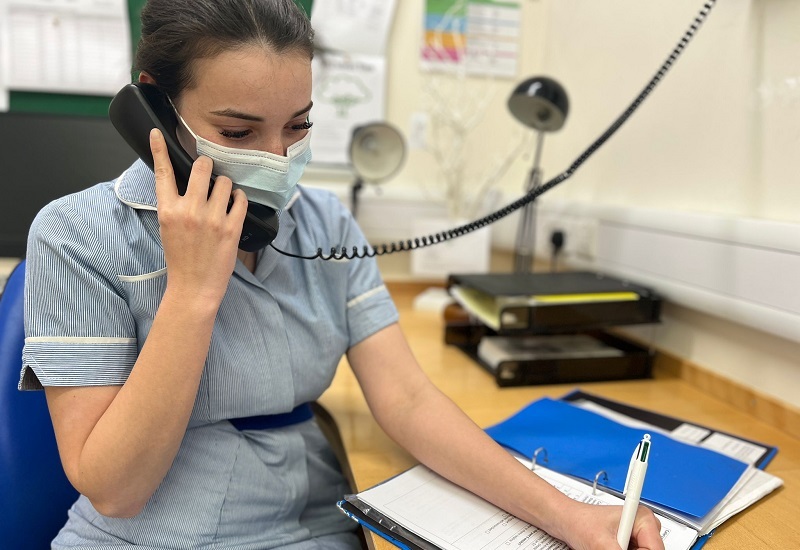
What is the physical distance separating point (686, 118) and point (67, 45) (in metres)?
1.63

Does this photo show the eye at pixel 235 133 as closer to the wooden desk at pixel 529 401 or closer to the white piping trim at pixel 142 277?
the white piping trim at pixel 142 277

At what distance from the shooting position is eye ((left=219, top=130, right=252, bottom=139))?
0.76 m

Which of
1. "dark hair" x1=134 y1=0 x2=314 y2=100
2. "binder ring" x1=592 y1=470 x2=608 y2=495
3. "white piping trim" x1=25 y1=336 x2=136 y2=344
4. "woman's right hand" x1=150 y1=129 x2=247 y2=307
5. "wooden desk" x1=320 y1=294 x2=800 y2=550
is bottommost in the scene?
"wooden desk" x1=320 y1=294 x2=800 y2=550

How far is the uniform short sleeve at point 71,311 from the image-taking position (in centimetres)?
71

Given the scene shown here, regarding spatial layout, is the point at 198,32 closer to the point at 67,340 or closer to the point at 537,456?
the point at 67,340

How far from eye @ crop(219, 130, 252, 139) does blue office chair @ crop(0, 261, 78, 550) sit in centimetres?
38

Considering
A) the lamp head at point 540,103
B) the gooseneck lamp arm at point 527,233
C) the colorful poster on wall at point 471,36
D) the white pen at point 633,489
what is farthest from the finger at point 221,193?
the colorful poster on wall at point 471,36

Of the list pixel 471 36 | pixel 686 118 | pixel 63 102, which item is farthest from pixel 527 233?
pixel 63 102

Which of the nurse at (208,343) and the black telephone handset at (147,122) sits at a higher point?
the black telephone handset at (147,122)

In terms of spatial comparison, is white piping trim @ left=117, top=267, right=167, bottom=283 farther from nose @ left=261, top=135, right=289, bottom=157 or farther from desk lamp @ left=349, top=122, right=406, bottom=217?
desk lamp @ left=349, top=122, right=406, bottom=217

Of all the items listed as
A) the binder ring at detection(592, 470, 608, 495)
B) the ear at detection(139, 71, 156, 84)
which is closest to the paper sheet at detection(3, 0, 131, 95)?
the ear at detection(139, 71, 156, 84)

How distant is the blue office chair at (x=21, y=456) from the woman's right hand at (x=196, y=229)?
0.31 m

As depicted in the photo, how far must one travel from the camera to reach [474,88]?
2.00 metres

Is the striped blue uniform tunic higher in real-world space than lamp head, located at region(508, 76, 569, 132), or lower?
lower
